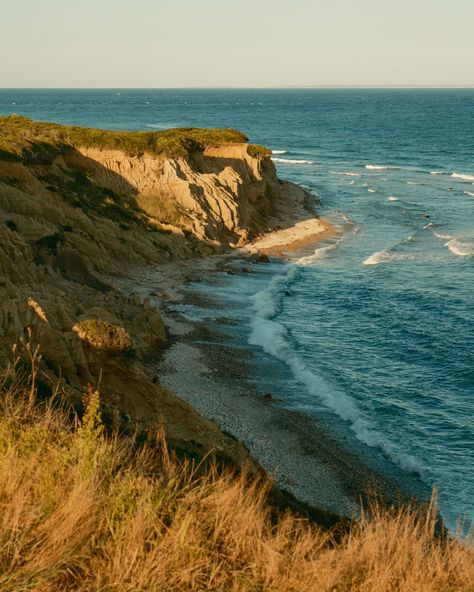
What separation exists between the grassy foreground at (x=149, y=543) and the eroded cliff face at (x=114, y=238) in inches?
206

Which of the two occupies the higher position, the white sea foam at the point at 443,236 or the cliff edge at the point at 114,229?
the cliff edge at the point at 114,229

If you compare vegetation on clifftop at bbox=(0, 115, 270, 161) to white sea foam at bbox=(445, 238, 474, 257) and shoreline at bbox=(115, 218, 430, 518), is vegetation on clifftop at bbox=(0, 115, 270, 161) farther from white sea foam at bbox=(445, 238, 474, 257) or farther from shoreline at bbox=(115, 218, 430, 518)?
white sea foam at bbox=(445, 238, 474, 257)

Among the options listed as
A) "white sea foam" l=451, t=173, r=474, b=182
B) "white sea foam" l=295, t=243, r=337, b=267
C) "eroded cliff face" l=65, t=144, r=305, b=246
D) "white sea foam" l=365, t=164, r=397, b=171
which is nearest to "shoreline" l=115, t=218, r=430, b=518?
"white sea foam" l=295, t=243, r=337, b=267

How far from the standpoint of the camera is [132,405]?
64.6ft

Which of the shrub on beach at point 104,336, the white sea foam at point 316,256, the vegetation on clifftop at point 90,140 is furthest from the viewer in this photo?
the white sea foam at point 316,256

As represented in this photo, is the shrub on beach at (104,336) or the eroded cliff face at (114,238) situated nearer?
the eroded cliff face at (114,238)

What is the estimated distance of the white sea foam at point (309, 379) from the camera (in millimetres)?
22656

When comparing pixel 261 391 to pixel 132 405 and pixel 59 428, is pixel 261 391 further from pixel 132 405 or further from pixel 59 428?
pixel 59 428

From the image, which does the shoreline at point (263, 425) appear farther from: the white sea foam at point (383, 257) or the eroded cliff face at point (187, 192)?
the white sea foam at point (383, 257)

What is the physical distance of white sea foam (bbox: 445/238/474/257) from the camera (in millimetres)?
49997

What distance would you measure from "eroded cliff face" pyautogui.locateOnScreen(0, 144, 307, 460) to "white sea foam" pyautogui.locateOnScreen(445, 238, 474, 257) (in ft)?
47.6

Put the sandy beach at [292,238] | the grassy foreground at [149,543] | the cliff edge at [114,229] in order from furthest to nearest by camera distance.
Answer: the sandy beach at [292,238]
the cliff edge at [114,229]
the grassy foreground at [149,543]

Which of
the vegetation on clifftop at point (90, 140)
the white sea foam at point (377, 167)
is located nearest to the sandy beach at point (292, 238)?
the vegetation on clifftop at point (90, 140)

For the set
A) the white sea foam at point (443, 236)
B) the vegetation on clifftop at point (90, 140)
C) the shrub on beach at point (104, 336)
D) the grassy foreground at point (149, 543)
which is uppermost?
the vegetation on clifftop at point (90, 140)
